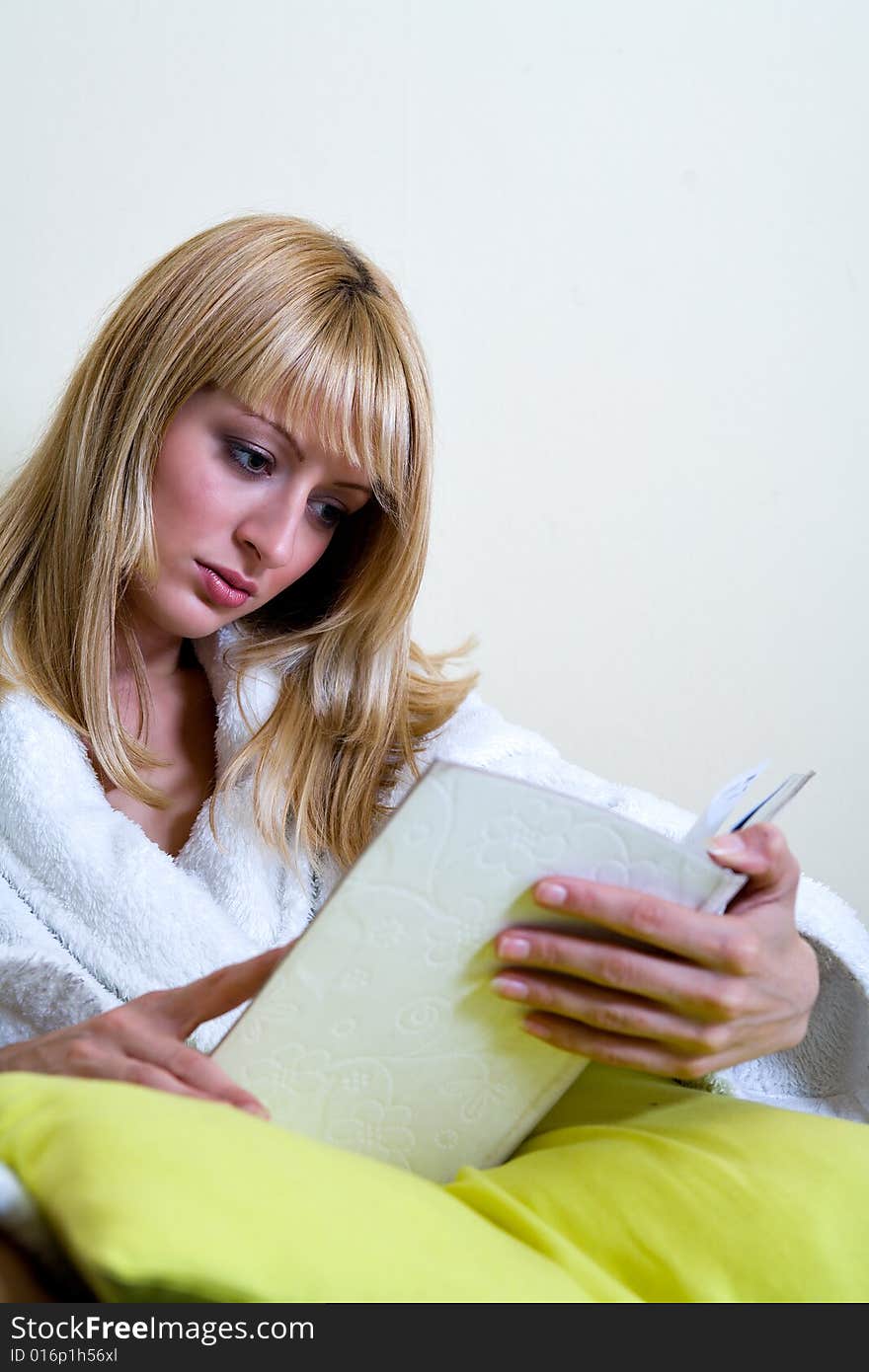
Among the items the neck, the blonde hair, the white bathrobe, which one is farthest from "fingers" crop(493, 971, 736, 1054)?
the neck

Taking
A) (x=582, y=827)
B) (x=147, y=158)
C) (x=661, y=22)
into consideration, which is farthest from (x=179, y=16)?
(x=582, y=827)

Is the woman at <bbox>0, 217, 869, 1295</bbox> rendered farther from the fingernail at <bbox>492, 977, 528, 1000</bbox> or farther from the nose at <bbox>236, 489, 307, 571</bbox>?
the fingernail at <bbox>492, 977, 528, 1000</bbox>

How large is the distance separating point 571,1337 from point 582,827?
224mm

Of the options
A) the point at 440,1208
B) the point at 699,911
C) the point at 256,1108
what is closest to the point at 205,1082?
the point at 256,1108

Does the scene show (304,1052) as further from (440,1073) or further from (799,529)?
(799,529)

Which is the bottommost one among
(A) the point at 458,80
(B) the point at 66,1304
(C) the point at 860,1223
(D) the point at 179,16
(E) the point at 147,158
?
(B) the point at 66,1304

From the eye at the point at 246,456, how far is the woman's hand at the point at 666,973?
1.78ft

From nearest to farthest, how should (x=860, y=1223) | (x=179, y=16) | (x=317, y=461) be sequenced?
1. (x=860, y=1223)
2. (x=317, y=461)
3. (x=179, y=16)

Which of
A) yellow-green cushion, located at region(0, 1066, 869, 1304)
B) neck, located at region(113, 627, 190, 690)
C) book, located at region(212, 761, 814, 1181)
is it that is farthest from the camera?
neck, located at region(113, 627, 190, 690)

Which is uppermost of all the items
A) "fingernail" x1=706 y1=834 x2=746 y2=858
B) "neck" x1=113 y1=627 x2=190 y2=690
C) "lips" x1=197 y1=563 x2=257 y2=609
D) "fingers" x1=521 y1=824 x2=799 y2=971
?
"fingernail" x1=706 y1=834 x2=746 y2=858

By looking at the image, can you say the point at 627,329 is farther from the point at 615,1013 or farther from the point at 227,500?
the point at 615,1013

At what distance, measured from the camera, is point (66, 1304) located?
423mm

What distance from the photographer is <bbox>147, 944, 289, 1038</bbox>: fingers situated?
66cm

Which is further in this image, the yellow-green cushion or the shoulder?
the shoulder
